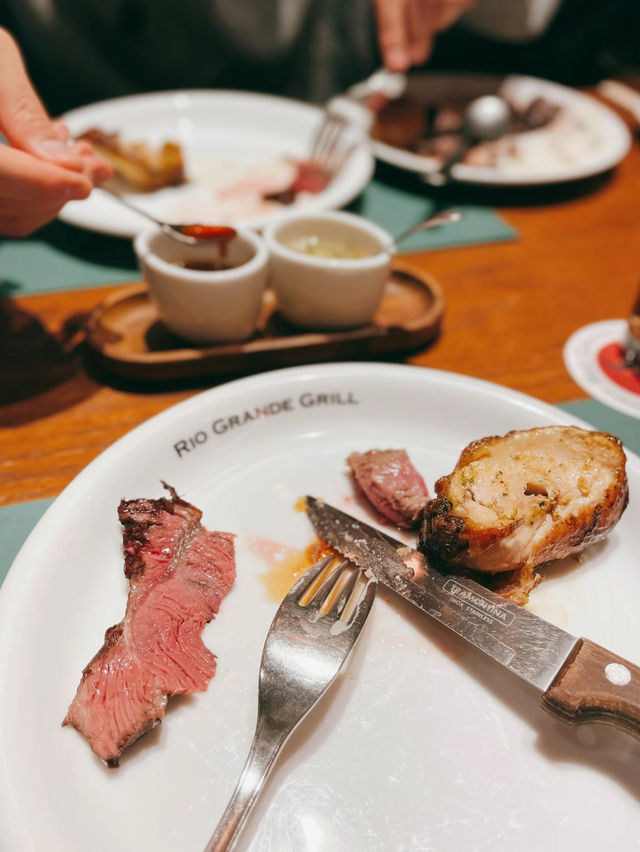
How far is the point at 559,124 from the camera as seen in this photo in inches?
155

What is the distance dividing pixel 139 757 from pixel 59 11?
4.32 metres

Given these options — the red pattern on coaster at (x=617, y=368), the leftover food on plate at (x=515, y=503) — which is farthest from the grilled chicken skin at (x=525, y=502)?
the red pattern on coaster at (x=617, y=368)

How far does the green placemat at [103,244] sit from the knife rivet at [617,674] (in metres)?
2.10

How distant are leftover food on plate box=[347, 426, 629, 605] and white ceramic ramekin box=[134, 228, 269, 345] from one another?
779mm

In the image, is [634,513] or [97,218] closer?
[634,513]

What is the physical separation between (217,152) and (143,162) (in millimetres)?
620

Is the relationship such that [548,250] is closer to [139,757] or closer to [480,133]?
[480,133]

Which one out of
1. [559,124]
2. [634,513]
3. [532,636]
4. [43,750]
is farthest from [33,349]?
[559,124]

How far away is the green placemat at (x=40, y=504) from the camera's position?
155cm

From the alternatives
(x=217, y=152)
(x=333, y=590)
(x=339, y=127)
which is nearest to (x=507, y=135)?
(x=339, y=127)

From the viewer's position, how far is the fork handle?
1.04 meters

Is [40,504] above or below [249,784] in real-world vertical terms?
below

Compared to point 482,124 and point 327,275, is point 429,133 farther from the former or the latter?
point 327,275

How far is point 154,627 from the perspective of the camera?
1.36 metres
